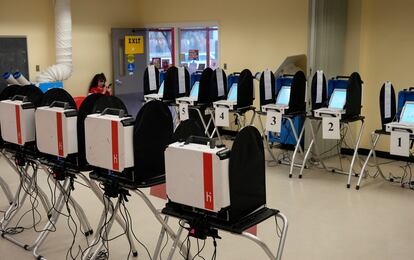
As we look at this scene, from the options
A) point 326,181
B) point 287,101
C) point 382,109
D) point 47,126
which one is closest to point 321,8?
point 287,101

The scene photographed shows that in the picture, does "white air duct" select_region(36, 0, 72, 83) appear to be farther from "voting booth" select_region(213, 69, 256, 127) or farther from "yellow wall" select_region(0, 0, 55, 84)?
"voting booth" select_region(213, 69, 256, 127)

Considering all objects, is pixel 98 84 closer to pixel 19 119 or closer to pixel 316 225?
pixel 19 119

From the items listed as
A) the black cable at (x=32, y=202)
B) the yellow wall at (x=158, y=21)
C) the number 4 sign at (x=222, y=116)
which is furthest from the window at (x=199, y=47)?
the black cable at (x=32, y=202)

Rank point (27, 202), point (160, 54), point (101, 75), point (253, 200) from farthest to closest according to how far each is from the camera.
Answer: point (160, 54)
point (101, 75)
point (27, 202)
point (253, 200)

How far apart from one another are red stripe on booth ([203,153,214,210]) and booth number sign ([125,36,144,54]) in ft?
24.0

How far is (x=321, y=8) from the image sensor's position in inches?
255

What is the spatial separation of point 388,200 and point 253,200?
9.86 feet

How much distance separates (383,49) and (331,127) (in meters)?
1.82

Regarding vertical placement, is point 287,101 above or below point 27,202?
above

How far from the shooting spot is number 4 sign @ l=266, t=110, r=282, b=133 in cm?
601

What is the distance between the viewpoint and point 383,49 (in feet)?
22.2

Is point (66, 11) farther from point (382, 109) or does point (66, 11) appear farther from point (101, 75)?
point (382, 109)

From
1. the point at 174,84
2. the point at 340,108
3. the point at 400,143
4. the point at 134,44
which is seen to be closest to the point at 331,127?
the point at 340,108

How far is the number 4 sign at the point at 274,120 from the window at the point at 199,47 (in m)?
3.11
